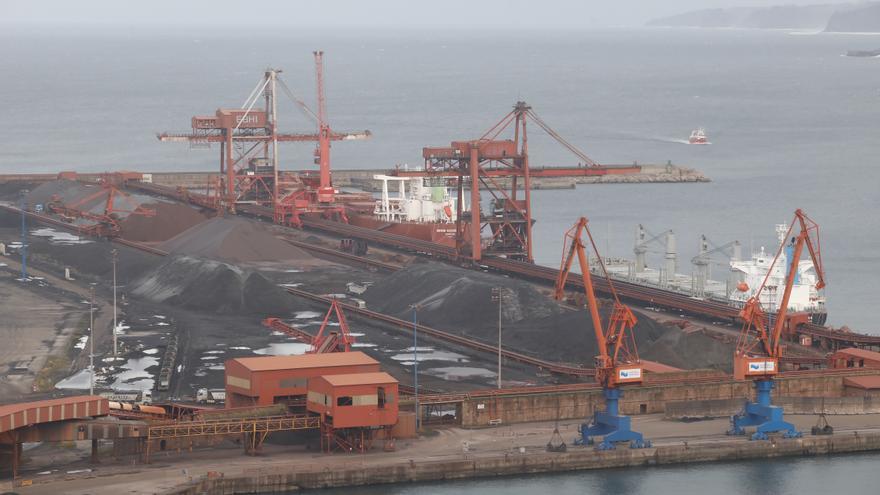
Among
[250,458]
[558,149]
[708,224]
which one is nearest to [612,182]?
[708,224]

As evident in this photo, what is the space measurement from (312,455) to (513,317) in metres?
20.9

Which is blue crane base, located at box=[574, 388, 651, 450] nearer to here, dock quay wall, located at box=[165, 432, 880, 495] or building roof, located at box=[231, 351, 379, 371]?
dock quay wall, located at box=[165, 432, 880, 495]

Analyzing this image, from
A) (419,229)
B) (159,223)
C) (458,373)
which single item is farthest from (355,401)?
(159,223)

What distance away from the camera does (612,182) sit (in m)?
141

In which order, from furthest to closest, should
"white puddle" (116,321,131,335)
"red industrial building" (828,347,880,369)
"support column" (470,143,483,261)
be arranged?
"support column" (470,143,483,261) < "white puddle" (116,321,131,335) < "red industrial building" (828,347,880,369)

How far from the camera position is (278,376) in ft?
169

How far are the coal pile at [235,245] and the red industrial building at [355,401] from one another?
4113 cm

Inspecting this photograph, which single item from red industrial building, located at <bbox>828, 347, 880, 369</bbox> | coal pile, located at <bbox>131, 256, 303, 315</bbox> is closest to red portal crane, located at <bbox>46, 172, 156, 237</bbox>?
coal pile, located at <bbox>131, 256, 303, 315</bbox>

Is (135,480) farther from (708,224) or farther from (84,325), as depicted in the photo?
(708,224)

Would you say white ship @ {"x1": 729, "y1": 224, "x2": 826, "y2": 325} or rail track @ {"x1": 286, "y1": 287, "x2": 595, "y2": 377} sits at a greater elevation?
white ship @ {"x1": 729, "y1": 224, "x2": 826, "y2": 325}

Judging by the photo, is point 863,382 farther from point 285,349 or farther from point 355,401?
point 285,349

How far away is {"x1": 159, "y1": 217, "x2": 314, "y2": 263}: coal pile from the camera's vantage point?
92.0 metres

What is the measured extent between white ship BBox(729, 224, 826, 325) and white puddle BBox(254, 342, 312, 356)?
58.9 ft

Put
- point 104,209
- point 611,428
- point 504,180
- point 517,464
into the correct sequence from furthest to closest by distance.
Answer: point 504,180, point 104,209, point 611,428, point 517,464
